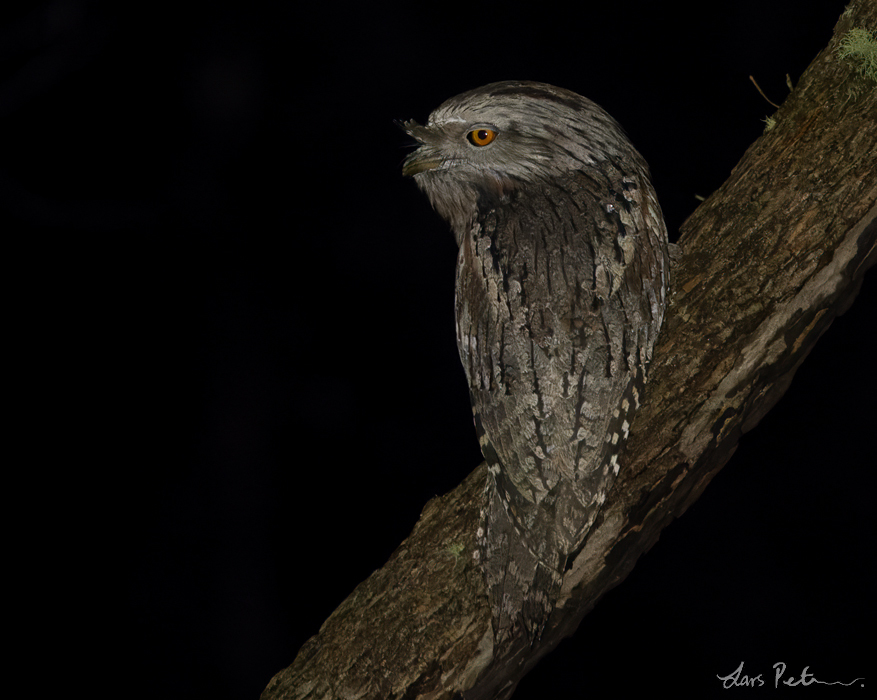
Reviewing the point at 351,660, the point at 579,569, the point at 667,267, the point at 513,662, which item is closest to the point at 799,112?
the point at 667,267

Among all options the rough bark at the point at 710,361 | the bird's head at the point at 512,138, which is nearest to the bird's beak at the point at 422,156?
the bird's head at the point at 512,138

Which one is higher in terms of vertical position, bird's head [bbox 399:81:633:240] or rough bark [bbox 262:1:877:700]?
bird's head [bbox 399:81:633:240]

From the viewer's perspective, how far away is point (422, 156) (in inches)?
65.0

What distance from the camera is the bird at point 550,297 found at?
1495mm

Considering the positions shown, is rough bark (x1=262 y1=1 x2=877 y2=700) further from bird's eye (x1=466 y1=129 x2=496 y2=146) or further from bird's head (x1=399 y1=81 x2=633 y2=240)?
bird's eye (x1=466 y1=129 x2=496 y2=146)

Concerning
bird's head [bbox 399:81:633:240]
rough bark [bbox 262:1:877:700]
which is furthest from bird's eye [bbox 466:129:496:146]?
rough bark [bbox 262:1:877:700]

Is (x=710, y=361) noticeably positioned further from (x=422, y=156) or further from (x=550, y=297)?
(x=422, y=156)

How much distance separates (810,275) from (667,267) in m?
0.34

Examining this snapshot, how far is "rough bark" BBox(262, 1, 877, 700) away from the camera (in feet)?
5.29

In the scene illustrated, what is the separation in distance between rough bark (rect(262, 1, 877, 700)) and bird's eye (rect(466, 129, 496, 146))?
23.1 inches

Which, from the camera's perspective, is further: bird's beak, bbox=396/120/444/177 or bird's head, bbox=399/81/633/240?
bird's beak, bbox=396/120/444/177

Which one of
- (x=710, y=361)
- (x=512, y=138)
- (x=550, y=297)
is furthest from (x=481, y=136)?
(x=710, y=361)

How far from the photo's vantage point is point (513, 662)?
67.3 inches

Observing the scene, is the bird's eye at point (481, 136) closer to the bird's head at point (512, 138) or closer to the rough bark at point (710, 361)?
the bird's head at point (512, 138)
